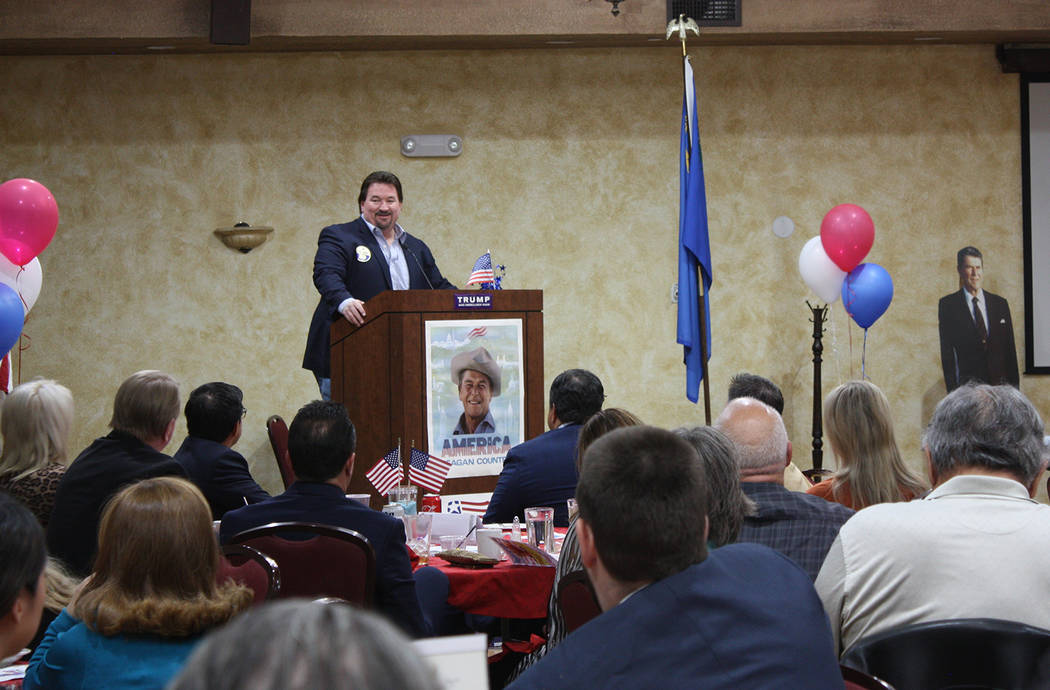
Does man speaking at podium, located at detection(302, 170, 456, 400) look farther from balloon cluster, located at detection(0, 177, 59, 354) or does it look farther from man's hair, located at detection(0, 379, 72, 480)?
man's hair, located at detection(0, 379, 72, 480)

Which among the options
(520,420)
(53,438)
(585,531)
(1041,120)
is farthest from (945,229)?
(585,531)

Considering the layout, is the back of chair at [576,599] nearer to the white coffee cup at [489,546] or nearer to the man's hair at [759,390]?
the white coffee cup at [489,546]

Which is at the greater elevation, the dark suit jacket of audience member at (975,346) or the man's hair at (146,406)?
the dark suit jacket of audience member at (975,346)

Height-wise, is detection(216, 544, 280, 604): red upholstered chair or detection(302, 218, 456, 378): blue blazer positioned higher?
detection(302, 218, 456, 378): blue blazer

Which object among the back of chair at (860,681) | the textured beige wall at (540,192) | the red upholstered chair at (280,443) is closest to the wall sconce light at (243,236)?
the textured beige wall at (540,192)

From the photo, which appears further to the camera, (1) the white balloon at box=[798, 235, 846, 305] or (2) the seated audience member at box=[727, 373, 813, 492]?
(1) the white balloon at box=[798, 235, 846, 305]

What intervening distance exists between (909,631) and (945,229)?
6700 mm

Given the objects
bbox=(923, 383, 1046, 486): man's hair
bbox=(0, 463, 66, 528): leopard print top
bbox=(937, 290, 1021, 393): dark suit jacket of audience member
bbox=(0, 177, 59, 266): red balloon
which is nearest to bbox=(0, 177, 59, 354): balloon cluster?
bbox=(0, 177, 59, 266): red balloon

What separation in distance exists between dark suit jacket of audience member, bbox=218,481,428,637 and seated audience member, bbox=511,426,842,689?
1295mm

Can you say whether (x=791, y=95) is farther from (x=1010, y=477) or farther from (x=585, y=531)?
(x=585, y=531)

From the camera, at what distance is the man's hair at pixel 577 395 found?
156 inches

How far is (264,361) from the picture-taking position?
298 inches

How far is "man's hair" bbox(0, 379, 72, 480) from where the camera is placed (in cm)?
366

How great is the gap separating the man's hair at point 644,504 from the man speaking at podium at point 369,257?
148 inches
